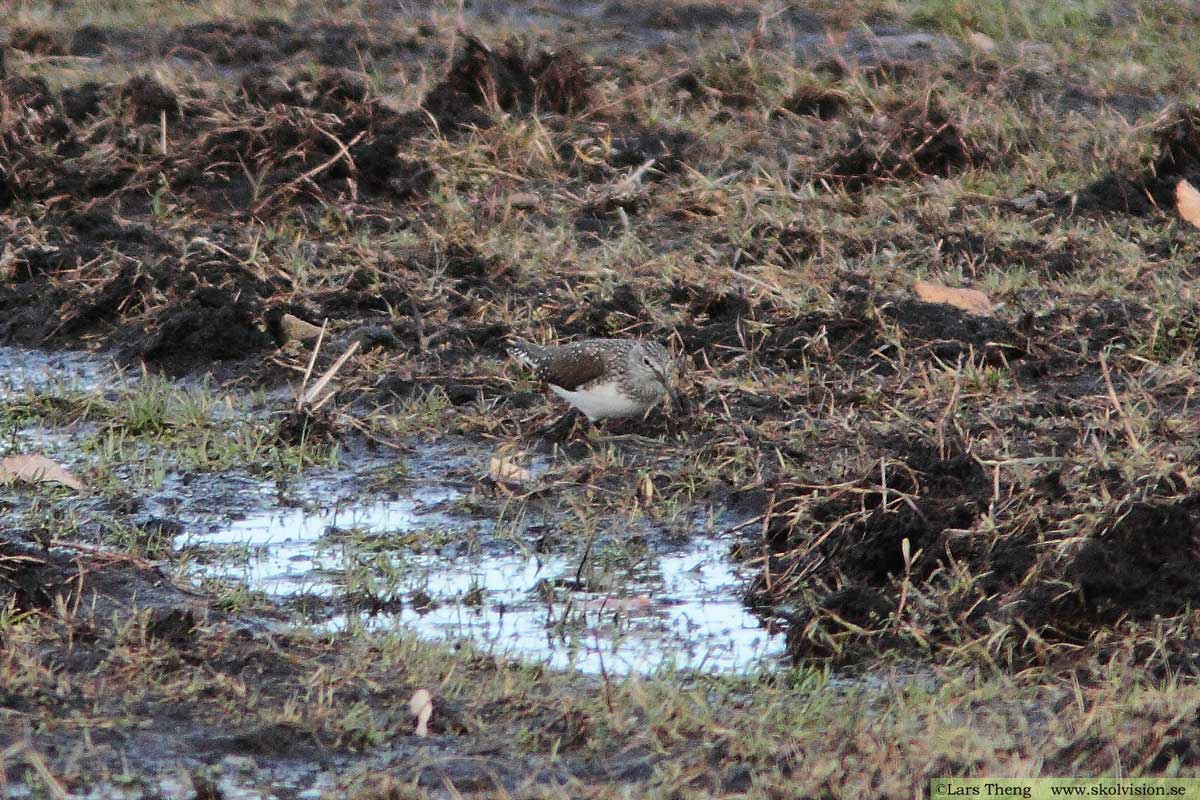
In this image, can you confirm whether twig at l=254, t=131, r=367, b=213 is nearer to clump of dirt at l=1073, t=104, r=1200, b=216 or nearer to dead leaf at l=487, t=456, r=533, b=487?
dead leaf at l=487, t=456, r=533, b=487

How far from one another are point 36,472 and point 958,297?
12.9 ft

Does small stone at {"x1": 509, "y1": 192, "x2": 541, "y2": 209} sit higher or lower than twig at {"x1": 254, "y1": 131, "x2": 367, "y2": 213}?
lower

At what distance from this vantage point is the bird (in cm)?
700

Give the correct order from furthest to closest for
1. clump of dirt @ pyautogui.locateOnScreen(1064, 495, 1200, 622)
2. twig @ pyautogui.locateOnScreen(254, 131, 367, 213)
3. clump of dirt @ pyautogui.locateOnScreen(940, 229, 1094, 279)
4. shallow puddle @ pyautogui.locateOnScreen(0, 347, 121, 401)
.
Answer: twig @ pyautogui.locateOnScreen(254, 131, 367, 213) → clump of dirt @ pyautogui.locateOnScreen(940, 229, 1094, 279) → shallow puddle @ pyautogui.locateOnScreen(0, 347, 121, 401) → clump of dirt @ pyautogui.locateOnScreen(1064, 495, 1200, 622)

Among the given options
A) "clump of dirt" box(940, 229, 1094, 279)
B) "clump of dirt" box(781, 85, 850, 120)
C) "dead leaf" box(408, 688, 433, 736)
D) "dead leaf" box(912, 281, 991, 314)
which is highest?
"dead leaf" box(408, 688, 433, 736)

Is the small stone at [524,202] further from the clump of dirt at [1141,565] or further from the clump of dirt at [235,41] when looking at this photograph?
the clump of dirt at [1141,565]

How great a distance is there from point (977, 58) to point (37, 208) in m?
5.72

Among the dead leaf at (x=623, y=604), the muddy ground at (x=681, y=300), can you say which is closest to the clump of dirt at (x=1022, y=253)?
the muddy ground at (x=681, y=300)

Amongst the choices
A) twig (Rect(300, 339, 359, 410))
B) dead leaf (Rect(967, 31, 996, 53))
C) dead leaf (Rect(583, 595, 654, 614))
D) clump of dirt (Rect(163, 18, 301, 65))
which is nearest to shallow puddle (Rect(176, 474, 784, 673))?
dead leaf (Rect(583, 595, 654, 614))

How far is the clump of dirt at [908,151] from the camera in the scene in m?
9.75

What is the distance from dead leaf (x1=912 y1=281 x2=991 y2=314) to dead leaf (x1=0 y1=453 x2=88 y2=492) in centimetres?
369

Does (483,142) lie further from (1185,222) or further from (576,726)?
(576,726)

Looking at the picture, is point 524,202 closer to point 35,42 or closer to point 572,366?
point 572,366

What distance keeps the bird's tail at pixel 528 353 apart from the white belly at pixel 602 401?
282mm
